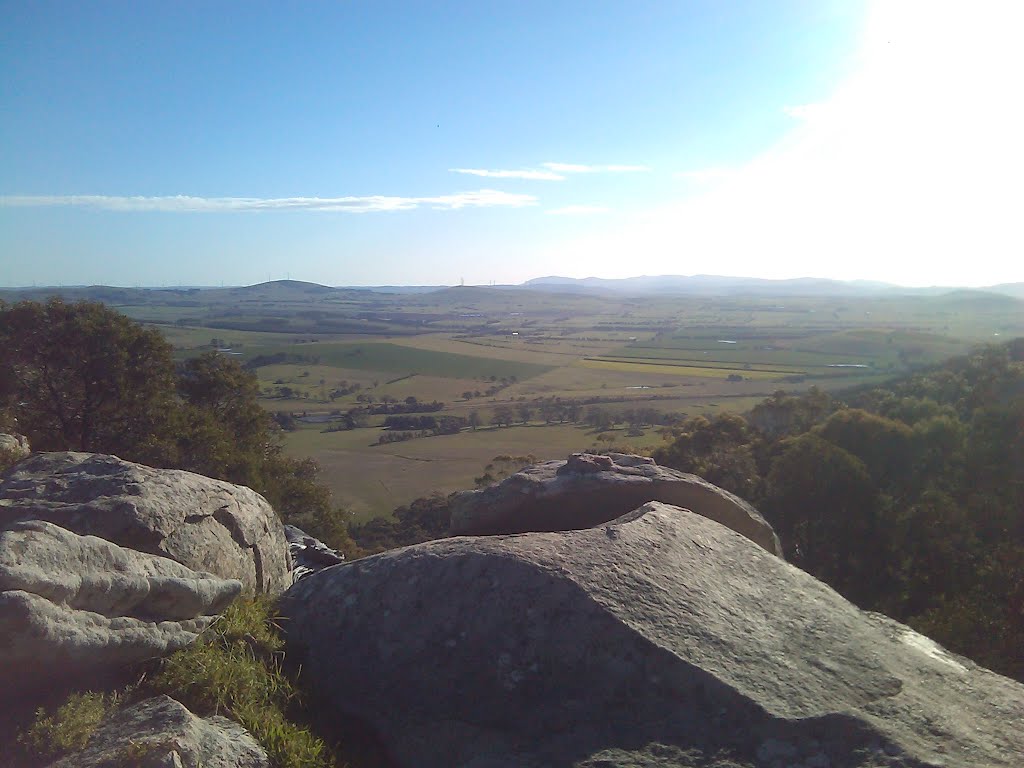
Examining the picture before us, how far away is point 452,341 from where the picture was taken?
5187 inches

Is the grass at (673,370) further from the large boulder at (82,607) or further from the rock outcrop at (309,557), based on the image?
the large boulder at (82,607)

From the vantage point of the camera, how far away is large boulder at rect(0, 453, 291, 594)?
7082 mm

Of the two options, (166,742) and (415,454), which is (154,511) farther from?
(415,454)

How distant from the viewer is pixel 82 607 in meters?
5.71

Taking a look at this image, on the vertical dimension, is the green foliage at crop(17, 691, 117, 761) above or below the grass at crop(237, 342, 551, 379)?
above

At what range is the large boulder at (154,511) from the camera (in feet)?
23.2

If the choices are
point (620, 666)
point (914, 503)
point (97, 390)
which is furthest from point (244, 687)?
point (914, 503)

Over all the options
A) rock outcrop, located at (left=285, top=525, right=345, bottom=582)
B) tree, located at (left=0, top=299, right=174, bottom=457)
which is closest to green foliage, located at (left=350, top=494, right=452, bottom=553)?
tree, located at (left=0, top=299, right=174, bottom=457)

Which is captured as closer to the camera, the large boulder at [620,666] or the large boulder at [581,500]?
the large boulder at [620,666]

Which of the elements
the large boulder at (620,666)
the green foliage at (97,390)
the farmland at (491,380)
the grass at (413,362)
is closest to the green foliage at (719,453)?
the farmland at (491,380)

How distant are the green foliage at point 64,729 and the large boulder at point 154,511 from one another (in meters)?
2.00

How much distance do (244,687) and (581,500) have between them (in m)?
5.84

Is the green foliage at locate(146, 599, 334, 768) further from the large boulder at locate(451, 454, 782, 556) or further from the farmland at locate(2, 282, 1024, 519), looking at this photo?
the farmland at locate(2, 282, 1024, 519)

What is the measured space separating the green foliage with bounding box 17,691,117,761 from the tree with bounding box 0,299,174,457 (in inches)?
546
